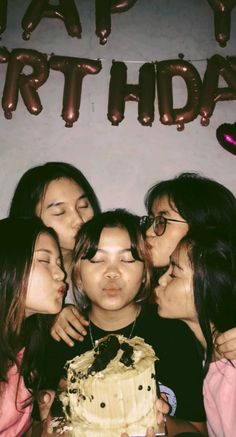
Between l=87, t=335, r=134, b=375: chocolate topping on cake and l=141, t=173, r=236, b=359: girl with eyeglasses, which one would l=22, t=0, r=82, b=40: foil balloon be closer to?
l=141, t=173, r=236, b=359: girl with eyeglasses

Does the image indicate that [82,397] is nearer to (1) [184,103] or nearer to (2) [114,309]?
(2) [114,309]

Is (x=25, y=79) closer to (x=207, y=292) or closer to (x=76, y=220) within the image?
(x=76, y=220)

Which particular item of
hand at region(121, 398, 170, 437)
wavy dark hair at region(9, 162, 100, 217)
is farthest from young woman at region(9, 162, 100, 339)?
hand at region(121, 398, 170, 437)

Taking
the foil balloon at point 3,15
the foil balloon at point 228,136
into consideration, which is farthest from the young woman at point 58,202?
the foil balloon at point 3,15

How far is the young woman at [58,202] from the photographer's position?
118 inches

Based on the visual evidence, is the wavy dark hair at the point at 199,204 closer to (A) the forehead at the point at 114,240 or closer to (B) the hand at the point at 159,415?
(A) the forehead at the point at 114,240

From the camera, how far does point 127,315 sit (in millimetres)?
2621

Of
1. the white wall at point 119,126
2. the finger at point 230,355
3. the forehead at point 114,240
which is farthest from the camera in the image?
the white wall at point 119,126

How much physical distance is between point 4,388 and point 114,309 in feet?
2.55

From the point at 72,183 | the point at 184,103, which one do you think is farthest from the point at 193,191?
the point at 184,103

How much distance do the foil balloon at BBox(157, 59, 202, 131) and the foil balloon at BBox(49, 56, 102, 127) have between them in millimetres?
613

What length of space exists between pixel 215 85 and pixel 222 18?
0.64 meters

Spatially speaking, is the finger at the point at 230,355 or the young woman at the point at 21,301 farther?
the young woman at the point at 21,301

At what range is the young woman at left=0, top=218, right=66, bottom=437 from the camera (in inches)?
88.4
